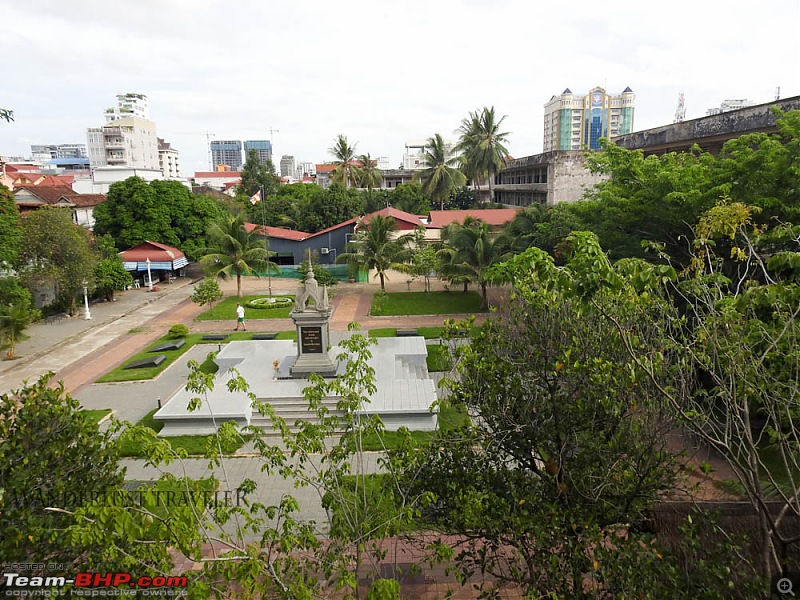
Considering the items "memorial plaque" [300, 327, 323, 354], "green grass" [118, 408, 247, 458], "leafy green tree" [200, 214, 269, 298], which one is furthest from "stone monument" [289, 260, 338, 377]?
"leafy green tree" [200, 214, 269, 298]

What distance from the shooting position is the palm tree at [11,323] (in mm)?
20031

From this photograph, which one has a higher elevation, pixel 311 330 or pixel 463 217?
pixel 463 217

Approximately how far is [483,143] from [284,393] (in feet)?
115

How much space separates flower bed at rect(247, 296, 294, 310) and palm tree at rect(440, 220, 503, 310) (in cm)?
889

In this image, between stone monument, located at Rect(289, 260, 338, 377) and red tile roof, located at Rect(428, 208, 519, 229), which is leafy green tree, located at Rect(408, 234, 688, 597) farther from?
red tile roof, located at Rect(428, 208, 519, 229)

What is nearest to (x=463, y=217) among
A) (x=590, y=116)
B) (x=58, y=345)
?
(x=58, y=345)

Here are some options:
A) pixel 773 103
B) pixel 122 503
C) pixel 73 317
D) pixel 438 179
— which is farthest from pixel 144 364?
pixel 438 179

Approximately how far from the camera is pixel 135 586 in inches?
199

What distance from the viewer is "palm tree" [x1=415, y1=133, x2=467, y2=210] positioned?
157ft

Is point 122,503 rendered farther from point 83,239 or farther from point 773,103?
point 83,239

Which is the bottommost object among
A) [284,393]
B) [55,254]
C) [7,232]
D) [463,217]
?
[284,393]

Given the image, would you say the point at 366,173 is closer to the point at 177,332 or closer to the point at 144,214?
the point at 144,214

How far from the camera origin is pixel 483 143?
45250mm

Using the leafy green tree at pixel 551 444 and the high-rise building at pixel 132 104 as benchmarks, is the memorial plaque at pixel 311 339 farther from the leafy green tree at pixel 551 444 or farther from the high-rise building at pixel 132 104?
the high-rise building at pixel 132 104
